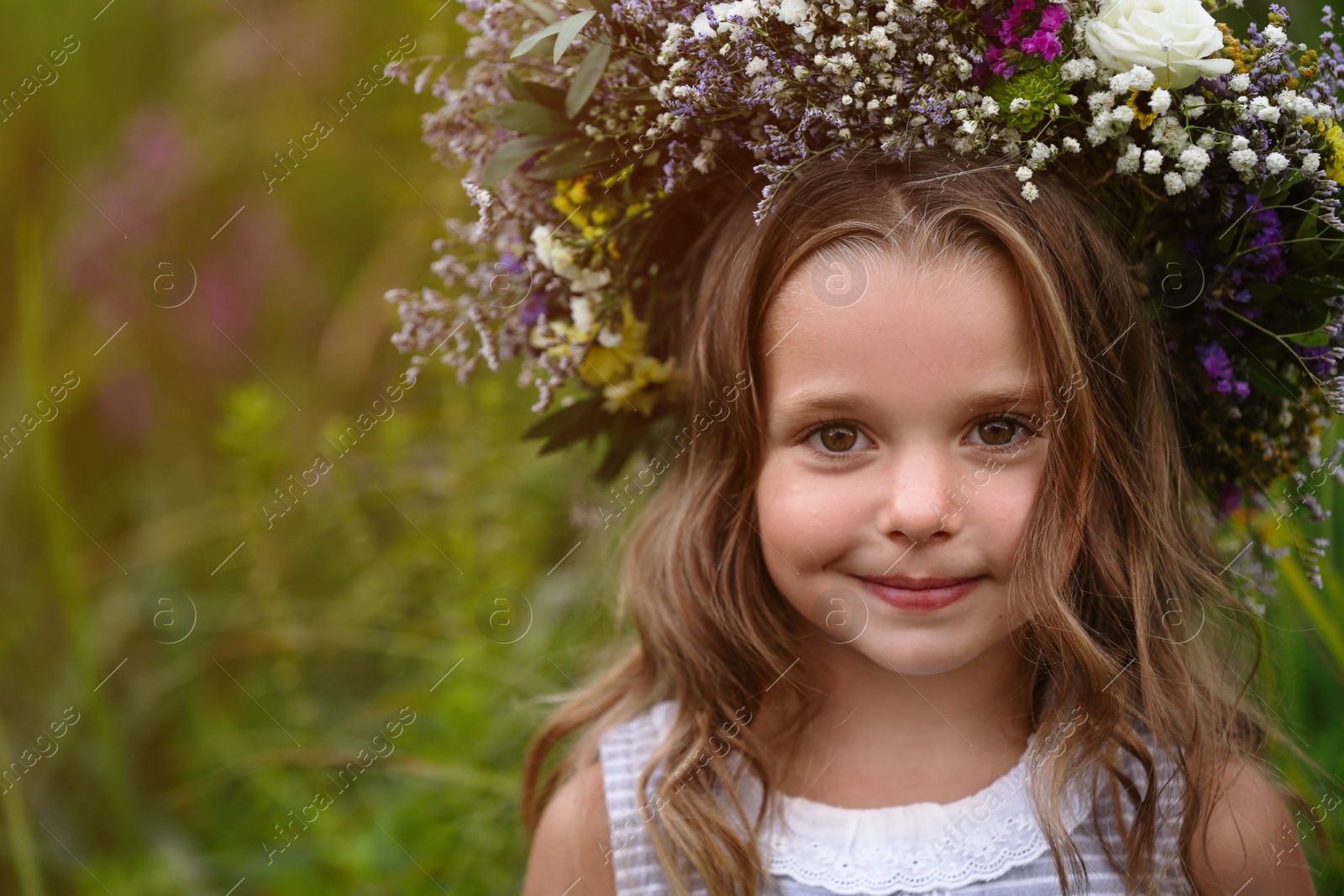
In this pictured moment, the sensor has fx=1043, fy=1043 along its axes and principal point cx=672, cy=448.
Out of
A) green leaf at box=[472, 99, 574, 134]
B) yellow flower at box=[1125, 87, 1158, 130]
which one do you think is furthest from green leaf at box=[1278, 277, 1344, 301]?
green leaf at box=[472, 99, 574, 134]

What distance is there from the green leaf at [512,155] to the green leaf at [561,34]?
0.41 ft

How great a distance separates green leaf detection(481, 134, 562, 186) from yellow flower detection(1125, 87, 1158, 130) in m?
0.71

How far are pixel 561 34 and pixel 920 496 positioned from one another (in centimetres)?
68

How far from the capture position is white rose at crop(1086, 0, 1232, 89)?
116 centimetres

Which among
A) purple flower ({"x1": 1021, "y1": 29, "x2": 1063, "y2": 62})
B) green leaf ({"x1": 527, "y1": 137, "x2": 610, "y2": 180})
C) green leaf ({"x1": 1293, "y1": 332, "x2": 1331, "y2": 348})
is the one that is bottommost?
green leaf ({"x1": 1293, "y1": 332, "x2": 1331, "y2": 348})

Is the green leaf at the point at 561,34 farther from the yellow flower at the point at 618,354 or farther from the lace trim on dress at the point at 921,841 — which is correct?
the lace trim on dress at the point at 921,841

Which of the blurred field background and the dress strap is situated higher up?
the blurred field background

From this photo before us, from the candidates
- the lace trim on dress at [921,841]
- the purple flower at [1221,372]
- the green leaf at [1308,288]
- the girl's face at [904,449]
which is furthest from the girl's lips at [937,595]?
the green leaf at [1308,288]

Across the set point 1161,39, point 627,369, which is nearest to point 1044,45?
point 1161,39

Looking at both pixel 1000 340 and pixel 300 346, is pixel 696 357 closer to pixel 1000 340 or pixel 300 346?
pixel 1000 340

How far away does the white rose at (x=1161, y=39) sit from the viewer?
1160mm

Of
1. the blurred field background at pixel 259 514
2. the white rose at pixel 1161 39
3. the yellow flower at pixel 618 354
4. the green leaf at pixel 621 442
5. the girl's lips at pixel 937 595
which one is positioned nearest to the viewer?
the white rose at pixel 1161 39

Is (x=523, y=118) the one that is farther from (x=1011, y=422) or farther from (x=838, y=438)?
(x=1011, y=422)

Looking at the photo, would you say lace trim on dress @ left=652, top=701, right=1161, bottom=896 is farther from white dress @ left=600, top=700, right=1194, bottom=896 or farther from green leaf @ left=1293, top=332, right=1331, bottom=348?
green leaf @ left=1293, top=332, right=1331, bottom=348
